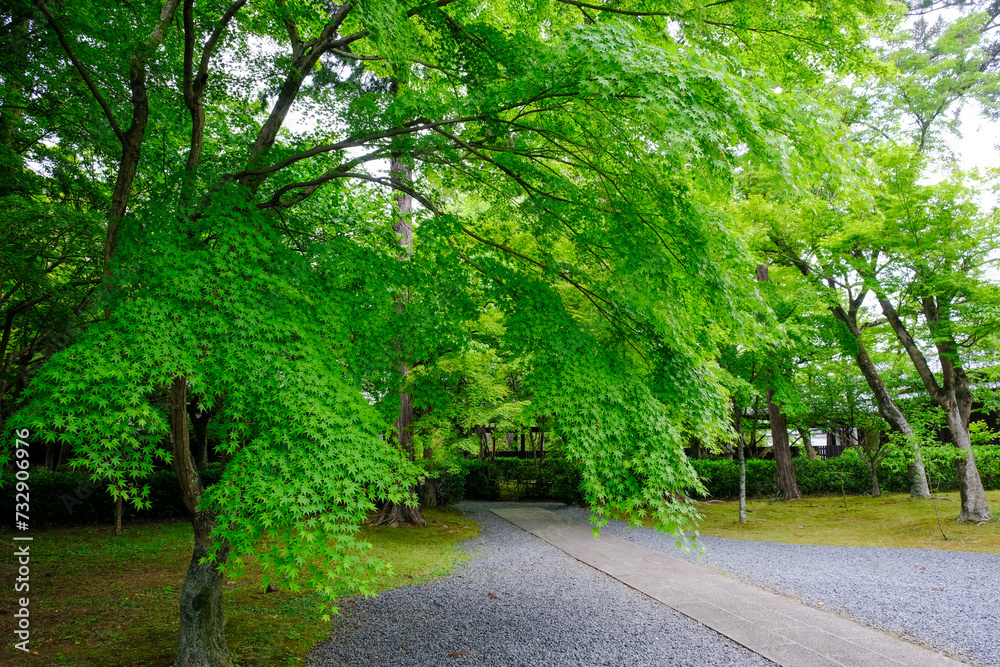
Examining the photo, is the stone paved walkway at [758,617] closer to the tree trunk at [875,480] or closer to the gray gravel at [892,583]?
the gray gravel at [892,583]

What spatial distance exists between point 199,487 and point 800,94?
5.89m

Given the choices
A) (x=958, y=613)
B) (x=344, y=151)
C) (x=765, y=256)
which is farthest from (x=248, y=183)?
(x=765, y=256)

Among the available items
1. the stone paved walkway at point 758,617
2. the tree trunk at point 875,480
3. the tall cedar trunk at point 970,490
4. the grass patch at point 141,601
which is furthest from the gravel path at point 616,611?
the tree trunk at point 875,480

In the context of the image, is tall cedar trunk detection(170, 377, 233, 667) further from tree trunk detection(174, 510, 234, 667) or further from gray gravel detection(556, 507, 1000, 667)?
gray gravel detection(556, 507, 1000, 667)

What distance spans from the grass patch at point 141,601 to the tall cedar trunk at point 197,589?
0.35 metres

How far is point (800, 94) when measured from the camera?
12.9ft

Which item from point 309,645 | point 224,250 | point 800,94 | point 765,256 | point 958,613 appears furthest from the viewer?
point 765,256

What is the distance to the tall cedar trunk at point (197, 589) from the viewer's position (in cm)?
438

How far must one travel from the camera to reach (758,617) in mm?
5629

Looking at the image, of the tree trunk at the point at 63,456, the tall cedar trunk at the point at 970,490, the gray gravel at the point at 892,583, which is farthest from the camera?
the tree trunk at the point at 63,456

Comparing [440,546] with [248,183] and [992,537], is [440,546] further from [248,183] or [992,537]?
[992,537]

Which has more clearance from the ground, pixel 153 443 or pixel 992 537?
pixel 153 443

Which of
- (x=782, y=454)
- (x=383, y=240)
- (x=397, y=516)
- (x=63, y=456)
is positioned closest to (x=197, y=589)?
(x=383, y=240)

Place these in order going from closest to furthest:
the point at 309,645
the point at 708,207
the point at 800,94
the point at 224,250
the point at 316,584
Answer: the point at 316,584 < the point at 224,250 < the point at 800,94 < the point at 708,207 < the point at 309,645
